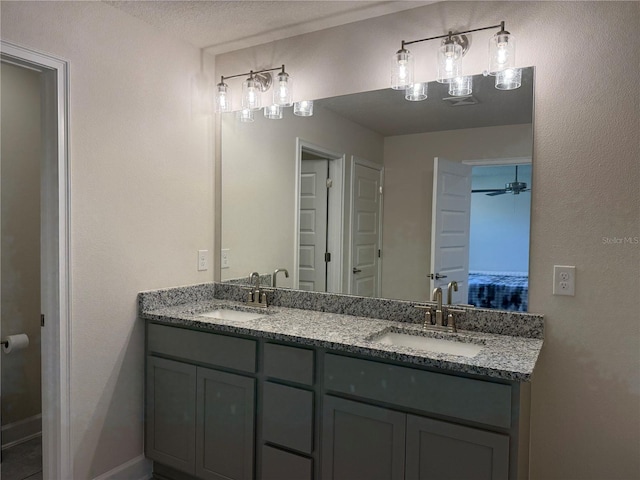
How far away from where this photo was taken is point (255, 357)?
203 centimetres

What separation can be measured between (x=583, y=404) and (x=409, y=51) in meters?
1.70

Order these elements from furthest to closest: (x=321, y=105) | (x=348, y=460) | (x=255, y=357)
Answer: (x=321, y=105) < (x=255, y=357) < (x=348, y=460)

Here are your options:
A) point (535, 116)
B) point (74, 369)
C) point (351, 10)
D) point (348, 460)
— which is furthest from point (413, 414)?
point (351, 10)

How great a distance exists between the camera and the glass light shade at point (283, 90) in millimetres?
2455

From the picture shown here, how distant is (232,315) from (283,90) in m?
1.27

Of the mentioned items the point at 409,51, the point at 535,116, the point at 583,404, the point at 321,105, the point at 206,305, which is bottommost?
the point at 583,404

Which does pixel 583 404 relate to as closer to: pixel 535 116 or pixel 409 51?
pixel 535 116

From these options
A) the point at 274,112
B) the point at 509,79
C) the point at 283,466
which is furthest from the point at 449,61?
the point at 283,466

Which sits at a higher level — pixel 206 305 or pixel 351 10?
pixel 351 10

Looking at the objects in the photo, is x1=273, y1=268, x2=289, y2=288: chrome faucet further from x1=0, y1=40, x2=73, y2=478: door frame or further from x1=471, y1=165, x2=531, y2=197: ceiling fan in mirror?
x1=471, y1=165, x2=531, y2=197: ceiling fan in mirror

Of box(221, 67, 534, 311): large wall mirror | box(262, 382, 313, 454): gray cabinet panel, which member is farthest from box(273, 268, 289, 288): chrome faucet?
box(262, 382, 313, 454): gray cabinet panel

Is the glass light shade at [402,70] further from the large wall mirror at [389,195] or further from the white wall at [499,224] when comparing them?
the white wall at [499,224]

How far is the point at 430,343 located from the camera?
198 centimetres

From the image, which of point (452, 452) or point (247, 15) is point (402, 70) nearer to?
point (247, 15)
